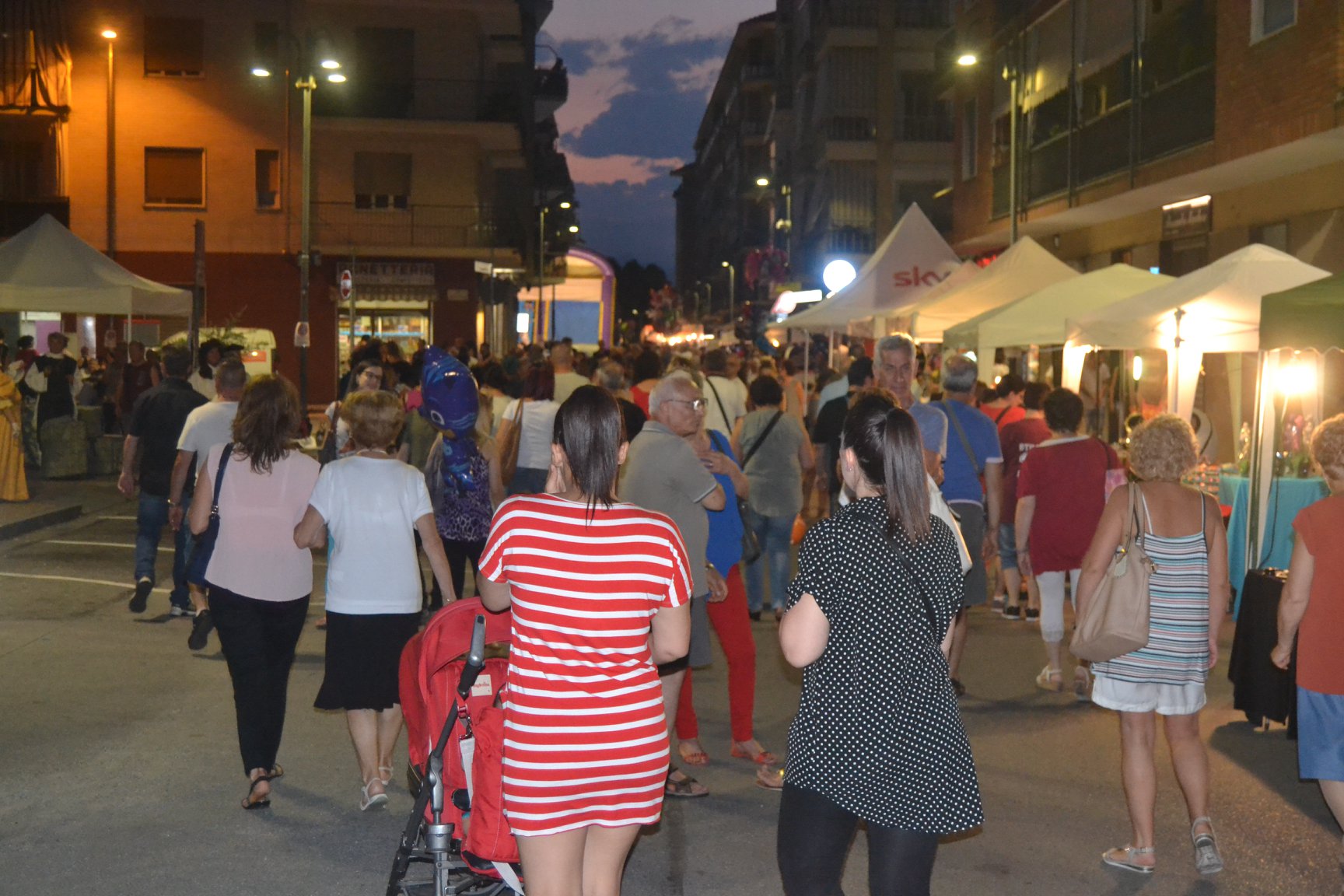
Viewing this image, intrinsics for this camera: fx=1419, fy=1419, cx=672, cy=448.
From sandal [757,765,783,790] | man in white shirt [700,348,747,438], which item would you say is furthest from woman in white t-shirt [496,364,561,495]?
sandal [757,765,783,790]

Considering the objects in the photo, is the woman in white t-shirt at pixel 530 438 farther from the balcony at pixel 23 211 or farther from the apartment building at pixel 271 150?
the balcony at pixel 23 211

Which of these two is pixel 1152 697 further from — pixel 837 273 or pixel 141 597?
pixel 837 273

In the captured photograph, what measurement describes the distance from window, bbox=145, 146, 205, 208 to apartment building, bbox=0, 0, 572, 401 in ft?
0.14

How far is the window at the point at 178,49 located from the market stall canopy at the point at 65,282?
64.1ft

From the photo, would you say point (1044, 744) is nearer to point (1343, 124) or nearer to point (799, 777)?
point (799, 777)

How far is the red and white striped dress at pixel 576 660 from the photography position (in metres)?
3.64

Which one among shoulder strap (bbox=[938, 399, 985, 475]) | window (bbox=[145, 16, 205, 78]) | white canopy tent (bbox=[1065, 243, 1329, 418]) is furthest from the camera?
window (bbox=[145, 16, 205, 78])

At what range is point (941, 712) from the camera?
366 centimetres

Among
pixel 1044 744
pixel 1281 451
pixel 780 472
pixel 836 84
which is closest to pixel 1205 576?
pixel 1044 744

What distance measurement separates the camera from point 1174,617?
5.59m

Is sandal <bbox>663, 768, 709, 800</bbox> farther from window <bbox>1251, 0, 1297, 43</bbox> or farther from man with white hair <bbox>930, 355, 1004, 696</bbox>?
window <bbox>1251, 0, 1297, 43</bbox>

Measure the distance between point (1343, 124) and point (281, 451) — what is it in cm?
1165

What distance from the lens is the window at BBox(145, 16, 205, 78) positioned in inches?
1476

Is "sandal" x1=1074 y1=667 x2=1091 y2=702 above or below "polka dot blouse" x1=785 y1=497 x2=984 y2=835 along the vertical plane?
below
